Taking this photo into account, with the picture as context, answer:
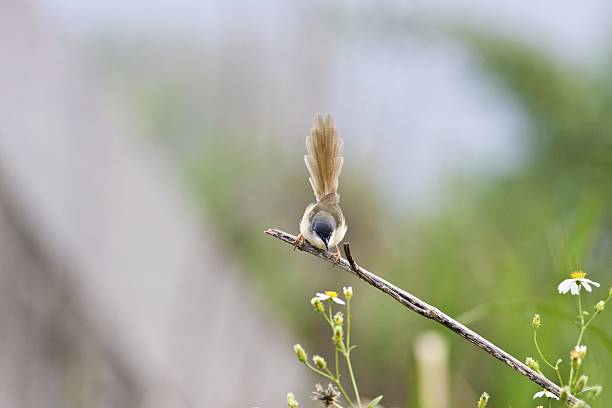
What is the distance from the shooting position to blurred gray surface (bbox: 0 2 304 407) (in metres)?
1.67

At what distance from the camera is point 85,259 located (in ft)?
5.76

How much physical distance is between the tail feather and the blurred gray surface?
35.5 inches

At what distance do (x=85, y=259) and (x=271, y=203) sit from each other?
55.7 inches

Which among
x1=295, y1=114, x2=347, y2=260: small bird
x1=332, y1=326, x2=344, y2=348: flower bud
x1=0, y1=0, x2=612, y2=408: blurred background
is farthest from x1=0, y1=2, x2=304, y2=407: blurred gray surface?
x1=332, y1=326, x2=344, y2=348: flower bud

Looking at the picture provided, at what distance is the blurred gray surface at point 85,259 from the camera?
1.67 metres

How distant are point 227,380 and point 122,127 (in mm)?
686

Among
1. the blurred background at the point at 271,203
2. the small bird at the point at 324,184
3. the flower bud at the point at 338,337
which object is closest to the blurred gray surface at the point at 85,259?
the blurred background at the point at 271,203

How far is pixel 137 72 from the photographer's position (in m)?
4.54

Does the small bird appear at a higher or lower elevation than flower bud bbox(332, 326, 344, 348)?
higher

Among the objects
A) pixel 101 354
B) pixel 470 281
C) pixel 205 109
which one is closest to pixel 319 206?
pixel 101 354

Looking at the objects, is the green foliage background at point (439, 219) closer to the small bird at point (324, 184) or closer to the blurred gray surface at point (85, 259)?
the blurred gray surface at point (85, 259)

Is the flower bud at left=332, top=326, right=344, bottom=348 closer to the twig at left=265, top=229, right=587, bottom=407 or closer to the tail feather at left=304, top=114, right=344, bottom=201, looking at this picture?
the twig at left=265, top=229, right=587, bottom=407

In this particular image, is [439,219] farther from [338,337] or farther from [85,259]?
[338,337]

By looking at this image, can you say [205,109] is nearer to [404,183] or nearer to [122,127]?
[404,183]
